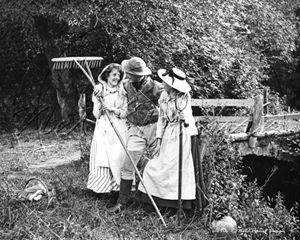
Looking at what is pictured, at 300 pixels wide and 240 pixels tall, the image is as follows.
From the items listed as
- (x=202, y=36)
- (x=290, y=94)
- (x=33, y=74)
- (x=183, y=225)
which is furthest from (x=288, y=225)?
(x=290, y=94)

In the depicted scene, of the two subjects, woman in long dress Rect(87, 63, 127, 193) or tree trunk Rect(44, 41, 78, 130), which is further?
tree trunk Rect(44, 41, 78, 130)

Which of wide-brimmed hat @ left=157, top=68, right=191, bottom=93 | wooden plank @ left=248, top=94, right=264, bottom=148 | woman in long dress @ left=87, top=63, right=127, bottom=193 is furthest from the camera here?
wooden plank @ left=248, top=94, right=264, bottom=148

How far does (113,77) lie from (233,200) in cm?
224

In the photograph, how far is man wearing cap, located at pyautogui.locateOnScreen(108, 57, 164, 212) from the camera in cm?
643

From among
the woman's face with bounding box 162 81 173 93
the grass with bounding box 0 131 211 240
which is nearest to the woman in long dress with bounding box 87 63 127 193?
the grass with bounding box 0 131 211 240

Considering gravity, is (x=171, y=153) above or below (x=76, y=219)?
above

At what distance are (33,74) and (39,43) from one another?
4.25ft

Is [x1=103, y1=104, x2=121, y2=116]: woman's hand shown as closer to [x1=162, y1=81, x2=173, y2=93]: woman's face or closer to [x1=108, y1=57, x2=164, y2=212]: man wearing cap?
[x1=108, y1=57, x2=164, y2=212]: man wearing cap

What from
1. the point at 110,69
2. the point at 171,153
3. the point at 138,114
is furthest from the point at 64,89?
the point at 171,153

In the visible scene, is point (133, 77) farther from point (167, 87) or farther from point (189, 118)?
point (189, 118)

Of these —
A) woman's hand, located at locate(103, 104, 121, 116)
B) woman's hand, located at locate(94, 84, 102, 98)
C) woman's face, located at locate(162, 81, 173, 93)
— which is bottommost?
woman's hand, located at locate(103, 104, 121, 116)

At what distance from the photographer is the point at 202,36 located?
1431 centimetres

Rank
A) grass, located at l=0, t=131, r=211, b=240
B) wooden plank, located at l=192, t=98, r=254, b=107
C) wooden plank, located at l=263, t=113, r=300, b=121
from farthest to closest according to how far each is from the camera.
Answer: wooden plank, located at l=263, t=113, r=300, b=121, wooden plank, located at l=192, t=98, r=254, b=107, grass, located at l=0, t=131, r=211, b=240

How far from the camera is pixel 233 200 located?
710 cm
